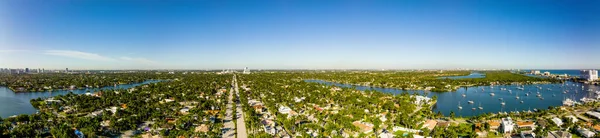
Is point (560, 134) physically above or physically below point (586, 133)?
above

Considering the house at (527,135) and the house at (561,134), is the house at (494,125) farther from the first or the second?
the house at (561,134)

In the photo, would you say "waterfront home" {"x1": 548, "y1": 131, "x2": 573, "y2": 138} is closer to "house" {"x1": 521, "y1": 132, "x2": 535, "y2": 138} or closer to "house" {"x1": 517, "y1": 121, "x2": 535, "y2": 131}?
"house" {"x1": 521, "y1": 132, "x2": 535, "y2": 138}

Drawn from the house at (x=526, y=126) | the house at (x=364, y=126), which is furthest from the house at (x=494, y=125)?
the house at (x=364, y=126)

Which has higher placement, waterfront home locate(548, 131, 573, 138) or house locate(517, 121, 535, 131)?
waterfront home locate(548, 131, 573, 138)

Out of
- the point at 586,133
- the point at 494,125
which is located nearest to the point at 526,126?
the point at 494,125

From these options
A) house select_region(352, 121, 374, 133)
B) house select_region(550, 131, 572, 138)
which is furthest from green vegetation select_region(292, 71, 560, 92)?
house select_region(352, 121, 374, 133)

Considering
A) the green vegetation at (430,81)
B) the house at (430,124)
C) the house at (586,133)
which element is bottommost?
the house at (586,133)

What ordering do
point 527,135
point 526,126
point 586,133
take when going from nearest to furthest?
point 527,135 < point 586,133 < point 526,126

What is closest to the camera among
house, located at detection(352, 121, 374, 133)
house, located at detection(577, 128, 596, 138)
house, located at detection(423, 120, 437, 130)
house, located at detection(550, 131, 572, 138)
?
house, located at detection(550, 131, 572, 138)

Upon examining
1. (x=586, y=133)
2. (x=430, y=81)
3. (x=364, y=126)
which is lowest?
(x=586, y=133)

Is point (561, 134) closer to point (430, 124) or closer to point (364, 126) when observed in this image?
point (430, 124)

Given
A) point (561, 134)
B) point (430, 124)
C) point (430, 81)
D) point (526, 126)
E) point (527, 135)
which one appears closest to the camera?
point (561, 134)

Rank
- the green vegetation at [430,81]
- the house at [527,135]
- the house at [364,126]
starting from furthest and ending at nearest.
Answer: the green vegetation at [430,81] < the house at [364,126] < the house at [527,135]
